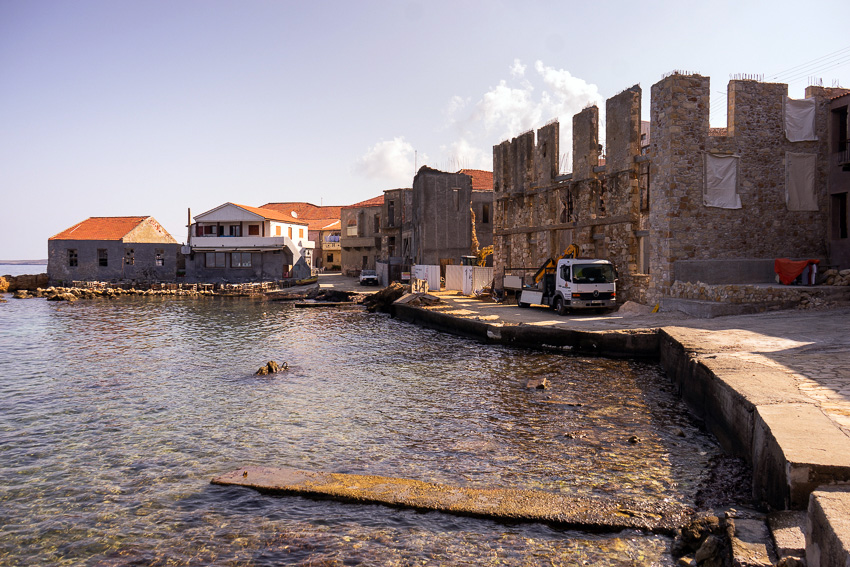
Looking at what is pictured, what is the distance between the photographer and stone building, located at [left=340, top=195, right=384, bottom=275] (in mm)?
62938

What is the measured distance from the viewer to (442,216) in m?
44.4

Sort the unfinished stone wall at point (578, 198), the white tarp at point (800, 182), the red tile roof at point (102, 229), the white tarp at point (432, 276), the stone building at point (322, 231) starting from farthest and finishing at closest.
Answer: the stone building at point (322, 231), the red tile roof at point (102, 229), the white tarp at point (432, 276), the unfinished stone wall at point (578, 198), the white tarp at point (800, 182)

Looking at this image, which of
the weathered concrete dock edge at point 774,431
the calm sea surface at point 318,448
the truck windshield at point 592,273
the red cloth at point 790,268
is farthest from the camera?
the truck windshield at point 592,273

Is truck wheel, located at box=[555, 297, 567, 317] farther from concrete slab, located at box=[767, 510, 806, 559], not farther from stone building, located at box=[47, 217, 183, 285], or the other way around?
stone building, located at box=[47, 217, 183, 285]

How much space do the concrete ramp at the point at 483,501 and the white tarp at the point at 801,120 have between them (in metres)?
18.9

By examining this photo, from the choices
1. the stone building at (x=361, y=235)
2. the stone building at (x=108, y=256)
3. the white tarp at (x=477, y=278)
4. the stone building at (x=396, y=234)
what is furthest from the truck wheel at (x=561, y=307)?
the stone building at (x=108, y=256)

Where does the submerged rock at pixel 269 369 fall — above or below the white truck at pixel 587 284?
below

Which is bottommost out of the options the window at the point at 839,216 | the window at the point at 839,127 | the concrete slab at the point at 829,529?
the concrete slab at the point at 829,529

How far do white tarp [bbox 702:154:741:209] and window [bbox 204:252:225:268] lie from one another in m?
45.1

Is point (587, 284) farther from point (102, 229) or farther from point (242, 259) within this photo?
point (102, 229)

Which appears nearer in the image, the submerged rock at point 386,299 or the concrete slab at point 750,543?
the concrete slab at point 750,543

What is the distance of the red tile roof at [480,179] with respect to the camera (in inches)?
1965

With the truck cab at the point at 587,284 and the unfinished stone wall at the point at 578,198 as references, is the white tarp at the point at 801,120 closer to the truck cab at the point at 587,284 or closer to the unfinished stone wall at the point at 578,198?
the unfinished stone wall at the point at 578,198

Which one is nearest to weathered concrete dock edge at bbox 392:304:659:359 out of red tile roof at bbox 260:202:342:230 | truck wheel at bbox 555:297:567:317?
truck wheel at bbox 555:297:567:317
